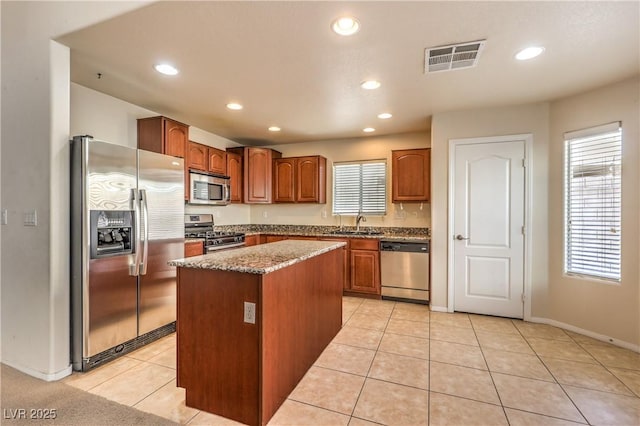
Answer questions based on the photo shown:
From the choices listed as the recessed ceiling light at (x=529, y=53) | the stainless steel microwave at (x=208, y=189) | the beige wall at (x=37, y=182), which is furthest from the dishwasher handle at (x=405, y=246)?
the beige wall at (x=37, y=182)

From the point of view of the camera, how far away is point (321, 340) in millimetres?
2627

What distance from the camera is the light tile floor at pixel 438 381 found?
183 cm

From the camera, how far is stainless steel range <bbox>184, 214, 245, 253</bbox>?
12.5 ft

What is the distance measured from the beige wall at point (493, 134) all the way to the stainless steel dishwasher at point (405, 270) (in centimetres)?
19

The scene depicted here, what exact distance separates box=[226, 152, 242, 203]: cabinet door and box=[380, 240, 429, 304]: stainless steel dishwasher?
246cm

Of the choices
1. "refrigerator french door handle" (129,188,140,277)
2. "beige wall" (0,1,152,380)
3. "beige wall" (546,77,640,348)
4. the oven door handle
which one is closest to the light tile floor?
"beige wall" (546,77,640,348)

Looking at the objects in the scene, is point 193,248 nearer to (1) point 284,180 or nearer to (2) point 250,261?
(2) point 250,261

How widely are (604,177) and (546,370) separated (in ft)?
6.41

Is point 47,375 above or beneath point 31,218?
beneath

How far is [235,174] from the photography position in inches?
195

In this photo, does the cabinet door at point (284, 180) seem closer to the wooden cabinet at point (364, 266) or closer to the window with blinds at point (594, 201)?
the wooden cabinet at point (364, 266)

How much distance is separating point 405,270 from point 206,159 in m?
3.21

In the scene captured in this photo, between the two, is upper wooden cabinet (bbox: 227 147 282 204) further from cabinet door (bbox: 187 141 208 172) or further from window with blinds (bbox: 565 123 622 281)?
window with blinds (bbox: 565 123 622 281)

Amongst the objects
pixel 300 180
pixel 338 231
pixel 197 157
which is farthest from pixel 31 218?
pixel 338 231
